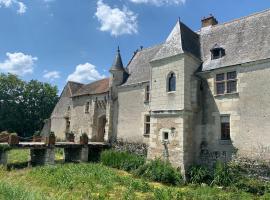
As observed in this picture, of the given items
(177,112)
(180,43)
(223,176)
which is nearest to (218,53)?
(180,43)

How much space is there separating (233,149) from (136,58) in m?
11.8

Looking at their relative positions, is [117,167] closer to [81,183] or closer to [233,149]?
[81,183]

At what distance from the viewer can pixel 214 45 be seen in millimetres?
15359

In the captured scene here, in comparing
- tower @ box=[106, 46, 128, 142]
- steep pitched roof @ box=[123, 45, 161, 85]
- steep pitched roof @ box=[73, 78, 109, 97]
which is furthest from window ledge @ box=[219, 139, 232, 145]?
steep pitched roof @ box=[73, 78, 109, 97]

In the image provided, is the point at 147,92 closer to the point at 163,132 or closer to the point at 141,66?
the point at 141,66

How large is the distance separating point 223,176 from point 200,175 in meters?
1.13

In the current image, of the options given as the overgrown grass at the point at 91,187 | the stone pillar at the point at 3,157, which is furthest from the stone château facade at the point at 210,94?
the stone pillar at the point at 3,157

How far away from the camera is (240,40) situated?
14.7 metres

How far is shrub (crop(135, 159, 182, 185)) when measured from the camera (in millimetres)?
13312

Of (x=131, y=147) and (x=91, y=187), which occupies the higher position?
(x=131, y=147)

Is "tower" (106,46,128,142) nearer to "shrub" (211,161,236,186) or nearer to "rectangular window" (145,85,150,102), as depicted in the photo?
"rectangular window" (145,85,150,102)

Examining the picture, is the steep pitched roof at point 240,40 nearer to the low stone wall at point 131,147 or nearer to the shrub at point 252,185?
the shrub at point 252,185

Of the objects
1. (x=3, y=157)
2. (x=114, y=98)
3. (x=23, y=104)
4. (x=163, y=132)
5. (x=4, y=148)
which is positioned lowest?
(x=3, y=157)

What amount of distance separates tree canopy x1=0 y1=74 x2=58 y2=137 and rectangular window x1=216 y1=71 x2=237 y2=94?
98.9 feet
